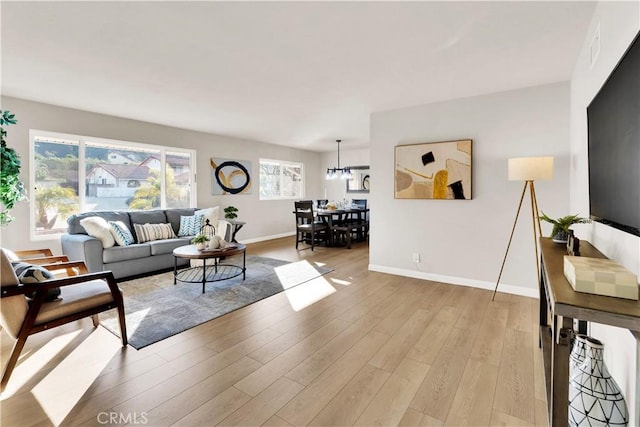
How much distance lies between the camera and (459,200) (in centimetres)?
378

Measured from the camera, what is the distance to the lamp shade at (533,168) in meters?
2.78

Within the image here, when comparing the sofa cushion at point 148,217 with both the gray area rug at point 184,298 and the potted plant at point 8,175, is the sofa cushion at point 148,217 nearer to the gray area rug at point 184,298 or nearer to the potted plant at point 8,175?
the gray area rug at point 184,298

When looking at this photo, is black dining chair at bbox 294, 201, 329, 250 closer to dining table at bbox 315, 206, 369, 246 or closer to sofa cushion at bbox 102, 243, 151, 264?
dining table at bbox 315, 206, 369, 246

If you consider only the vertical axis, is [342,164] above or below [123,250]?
above

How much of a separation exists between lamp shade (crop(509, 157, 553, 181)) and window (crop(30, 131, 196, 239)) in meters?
5.26

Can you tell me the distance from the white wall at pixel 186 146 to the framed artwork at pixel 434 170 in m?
3.86

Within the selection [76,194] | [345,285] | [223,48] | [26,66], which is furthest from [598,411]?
[76,194]

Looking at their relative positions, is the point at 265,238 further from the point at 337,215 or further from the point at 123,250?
the point at 123,250

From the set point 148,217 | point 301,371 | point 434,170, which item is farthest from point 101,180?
point 434,170

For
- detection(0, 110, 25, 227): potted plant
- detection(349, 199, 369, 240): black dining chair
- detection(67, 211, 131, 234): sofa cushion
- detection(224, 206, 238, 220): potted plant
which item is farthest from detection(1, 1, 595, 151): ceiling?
detection(349, 199, 369, 240): black dining chair

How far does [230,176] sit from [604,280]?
6310 millimetres

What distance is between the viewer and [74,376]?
1.94m

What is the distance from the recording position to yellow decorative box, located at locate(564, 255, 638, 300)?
102 centimetres

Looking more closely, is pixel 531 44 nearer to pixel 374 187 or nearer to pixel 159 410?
pixel 374 187
